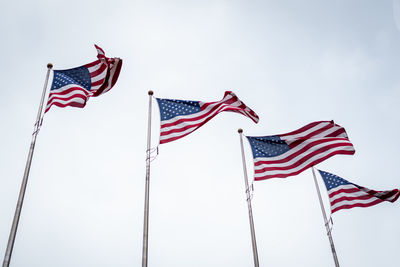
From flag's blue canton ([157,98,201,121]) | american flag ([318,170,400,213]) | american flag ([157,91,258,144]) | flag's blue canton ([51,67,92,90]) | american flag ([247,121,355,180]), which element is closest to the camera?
american flag ([157,91,258,144])

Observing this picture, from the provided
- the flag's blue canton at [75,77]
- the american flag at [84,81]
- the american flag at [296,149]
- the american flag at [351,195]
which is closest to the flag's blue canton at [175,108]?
the american flag at [84,81]

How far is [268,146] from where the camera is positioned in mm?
20266

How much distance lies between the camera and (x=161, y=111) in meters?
19.2

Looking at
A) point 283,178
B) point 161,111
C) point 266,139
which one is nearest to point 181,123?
point 161,111

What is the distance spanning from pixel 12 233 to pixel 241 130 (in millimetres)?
12077

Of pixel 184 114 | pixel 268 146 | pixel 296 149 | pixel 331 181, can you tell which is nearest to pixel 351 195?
pixel 331 181

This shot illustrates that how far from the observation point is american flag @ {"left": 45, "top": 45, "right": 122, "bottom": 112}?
63.7 feet

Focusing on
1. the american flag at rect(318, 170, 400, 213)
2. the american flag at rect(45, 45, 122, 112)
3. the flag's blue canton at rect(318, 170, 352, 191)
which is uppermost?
the american flag at rect(45, 45, 122, 112)

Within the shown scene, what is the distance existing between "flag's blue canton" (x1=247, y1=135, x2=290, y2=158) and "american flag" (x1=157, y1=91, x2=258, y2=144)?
195 cm

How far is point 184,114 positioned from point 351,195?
1054 cm

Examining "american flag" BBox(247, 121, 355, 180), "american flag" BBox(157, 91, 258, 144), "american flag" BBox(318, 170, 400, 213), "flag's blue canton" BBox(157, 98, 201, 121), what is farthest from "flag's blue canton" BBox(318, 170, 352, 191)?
"flag's blue canton" BBox(157, 98, 201, 121)

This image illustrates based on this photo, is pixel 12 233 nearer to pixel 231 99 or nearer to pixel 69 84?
pixel 69 84

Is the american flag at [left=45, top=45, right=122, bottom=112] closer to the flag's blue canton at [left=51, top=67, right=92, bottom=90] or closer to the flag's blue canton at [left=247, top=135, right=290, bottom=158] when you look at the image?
the flag's blue canton at [left=51, top=67, right=92, bottom=90]

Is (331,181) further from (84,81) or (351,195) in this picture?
(84,81)
